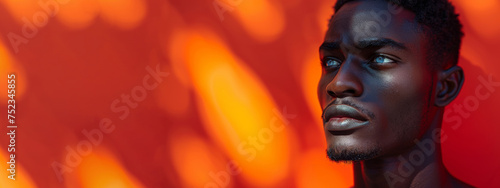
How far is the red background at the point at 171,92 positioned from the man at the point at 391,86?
43 centimetres

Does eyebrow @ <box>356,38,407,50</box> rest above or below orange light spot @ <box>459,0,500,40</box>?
above

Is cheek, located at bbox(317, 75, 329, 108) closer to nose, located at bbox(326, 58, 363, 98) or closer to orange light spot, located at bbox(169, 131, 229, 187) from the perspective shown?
nose, located at bbox(326, 58, 363, 98)

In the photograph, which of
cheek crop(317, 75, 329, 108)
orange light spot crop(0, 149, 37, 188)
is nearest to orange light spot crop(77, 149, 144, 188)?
orange light spot crop(0, 149, 37, 188)

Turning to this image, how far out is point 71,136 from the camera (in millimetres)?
1840

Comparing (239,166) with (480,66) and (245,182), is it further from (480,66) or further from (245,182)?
(480,66)

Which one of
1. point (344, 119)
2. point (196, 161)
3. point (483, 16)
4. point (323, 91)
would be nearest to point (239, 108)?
point (196, 161)

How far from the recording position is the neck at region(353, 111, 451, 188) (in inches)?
54.8

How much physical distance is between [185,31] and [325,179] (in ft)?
2.36

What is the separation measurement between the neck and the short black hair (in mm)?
159

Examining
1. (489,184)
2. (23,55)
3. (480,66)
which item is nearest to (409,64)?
(480,66)

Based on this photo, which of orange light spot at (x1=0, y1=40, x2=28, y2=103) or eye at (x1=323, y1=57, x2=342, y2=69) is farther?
orange light spot at (x1=0, y1=40, x2=28, y2=103)

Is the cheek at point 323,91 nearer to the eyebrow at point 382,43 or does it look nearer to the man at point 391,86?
the man at point 391,86

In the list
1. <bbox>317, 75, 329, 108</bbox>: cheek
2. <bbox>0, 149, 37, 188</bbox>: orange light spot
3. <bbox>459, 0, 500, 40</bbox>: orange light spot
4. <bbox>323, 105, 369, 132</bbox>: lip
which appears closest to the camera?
<bbox>323, 105, 369, 132</bbox>: lip

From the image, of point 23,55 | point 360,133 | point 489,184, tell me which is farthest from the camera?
point 23,55
